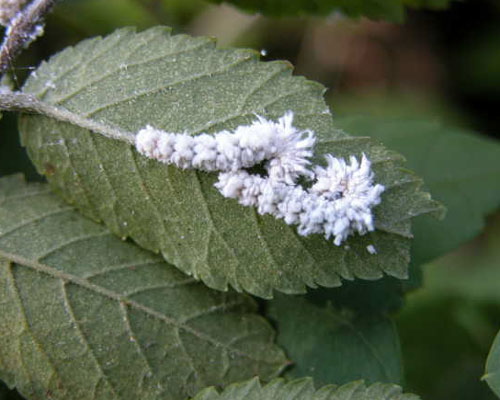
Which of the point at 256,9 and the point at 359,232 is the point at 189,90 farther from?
the point at 256,9

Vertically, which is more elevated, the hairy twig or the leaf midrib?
the hairy twig

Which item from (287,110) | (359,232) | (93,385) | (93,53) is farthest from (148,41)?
(93,385)

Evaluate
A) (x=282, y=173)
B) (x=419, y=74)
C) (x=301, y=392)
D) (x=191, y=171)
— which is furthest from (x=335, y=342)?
(x=419, y=74)

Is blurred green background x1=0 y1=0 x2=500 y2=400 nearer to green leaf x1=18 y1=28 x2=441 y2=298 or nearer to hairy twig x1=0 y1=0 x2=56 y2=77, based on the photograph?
hairy twig x1=0 y1=0 x2=56 y2=77

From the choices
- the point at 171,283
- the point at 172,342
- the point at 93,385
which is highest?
the point at 171,283

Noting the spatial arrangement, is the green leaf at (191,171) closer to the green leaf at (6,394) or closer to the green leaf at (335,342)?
the green leaf at (335,342)

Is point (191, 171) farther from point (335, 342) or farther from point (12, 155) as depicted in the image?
point (12, 155)

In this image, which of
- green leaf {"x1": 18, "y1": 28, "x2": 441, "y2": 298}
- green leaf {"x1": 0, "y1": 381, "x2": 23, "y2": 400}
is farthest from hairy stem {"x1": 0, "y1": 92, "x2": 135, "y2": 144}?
green leaf {"x1": 0, "y1": 381, "x2": 23, "y2": 400}
